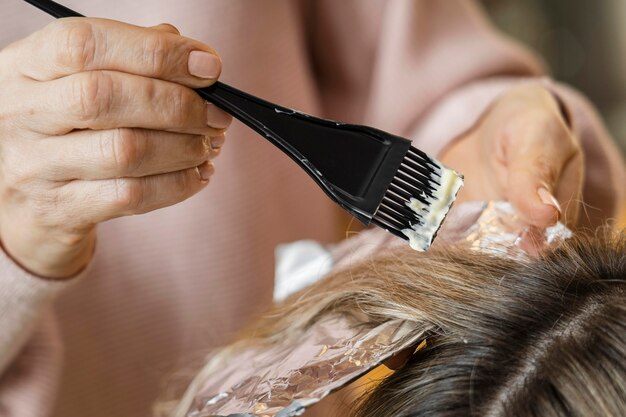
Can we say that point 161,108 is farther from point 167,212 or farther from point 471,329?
point 167,212

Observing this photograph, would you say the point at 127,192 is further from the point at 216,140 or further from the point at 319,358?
the point at 319,358

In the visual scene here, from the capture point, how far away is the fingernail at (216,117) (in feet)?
1.81

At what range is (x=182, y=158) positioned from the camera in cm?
56

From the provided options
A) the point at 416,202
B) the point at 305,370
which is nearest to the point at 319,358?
the point at 305,370

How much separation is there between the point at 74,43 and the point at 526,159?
1.35 feet

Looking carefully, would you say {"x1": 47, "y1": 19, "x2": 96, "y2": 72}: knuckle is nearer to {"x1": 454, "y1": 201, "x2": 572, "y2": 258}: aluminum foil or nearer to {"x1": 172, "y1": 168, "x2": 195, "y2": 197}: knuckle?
{"x1": 172, "y1": 168, "x2": 195, "y2": 197}: knuckle

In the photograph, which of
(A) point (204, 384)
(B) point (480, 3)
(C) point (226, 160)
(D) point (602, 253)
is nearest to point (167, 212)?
(C) point (226, 160)

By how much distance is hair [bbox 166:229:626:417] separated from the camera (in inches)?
20.5

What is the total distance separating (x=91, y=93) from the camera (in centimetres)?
A: 50

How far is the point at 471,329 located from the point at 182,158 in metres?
0.25

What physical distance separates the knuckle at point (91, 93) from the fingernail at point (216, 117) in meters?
0.07

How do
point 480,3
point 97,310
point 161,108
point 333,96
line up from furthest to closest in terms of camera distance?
point 480,3
point 333,96
point 97,310
point 161,108

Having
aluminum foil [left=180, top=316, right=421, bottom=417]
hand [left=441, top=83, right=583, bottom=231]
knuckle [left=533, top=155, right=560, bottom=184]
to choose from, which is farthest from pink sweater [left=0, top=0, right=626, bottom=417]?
aluminum foil [left=180, top=316, right=421, bottom=417]

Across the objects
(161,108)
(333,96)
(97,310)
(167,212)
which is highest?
(161,108)
